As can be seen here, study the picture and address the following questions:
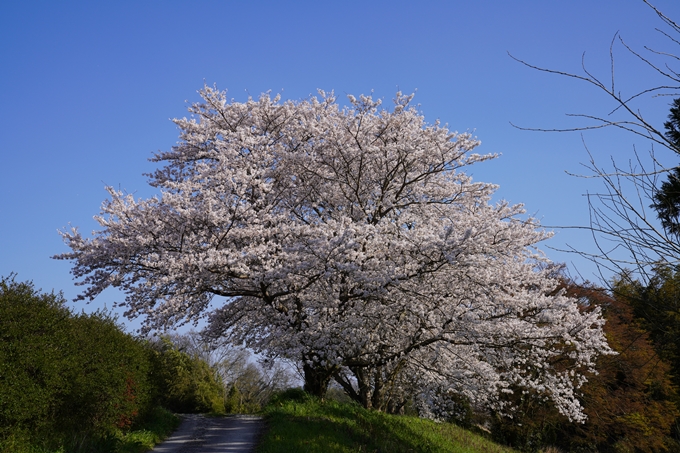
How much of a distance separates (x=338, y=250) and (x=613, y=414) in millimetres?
17968

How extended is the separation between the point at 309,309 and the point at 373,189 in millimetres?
3845

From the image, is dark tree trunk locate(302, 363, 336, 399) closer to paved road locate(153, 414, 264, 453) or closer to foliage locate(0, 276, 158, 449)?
paved road locate(153, 414, 264, 453)

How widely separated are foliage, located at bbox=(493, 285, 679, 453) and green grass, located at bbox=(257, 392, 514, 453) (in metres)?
7.43

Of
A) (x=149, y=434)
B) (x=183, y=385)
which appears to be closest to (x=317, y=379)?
(x=149, y=434)

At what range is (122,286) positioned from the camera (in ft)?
42.5

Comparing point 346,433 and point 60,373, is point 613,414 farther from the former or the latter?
point 60,373

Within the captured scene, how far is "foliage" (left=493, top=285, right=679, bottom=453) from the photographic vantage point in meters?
21.9

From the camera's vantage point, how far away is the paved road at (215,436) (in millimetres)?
11594

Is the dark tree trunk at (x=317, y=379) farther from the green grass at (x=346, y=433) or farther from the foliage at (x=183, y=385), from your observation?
the foliage at (x=183, y=385)

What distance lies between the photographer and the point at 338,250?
10844 mm

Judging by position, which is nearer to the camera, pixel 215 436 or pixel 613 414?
pixel 215 436

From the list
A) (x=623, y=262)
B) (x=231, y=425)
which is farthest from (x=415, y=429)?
(x=623, y=262)

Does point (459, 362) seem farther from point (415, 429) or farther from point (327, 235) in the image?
point (327, 235)

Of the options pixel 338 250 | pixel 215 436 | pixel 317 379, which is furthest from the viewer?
pixel 317 379
